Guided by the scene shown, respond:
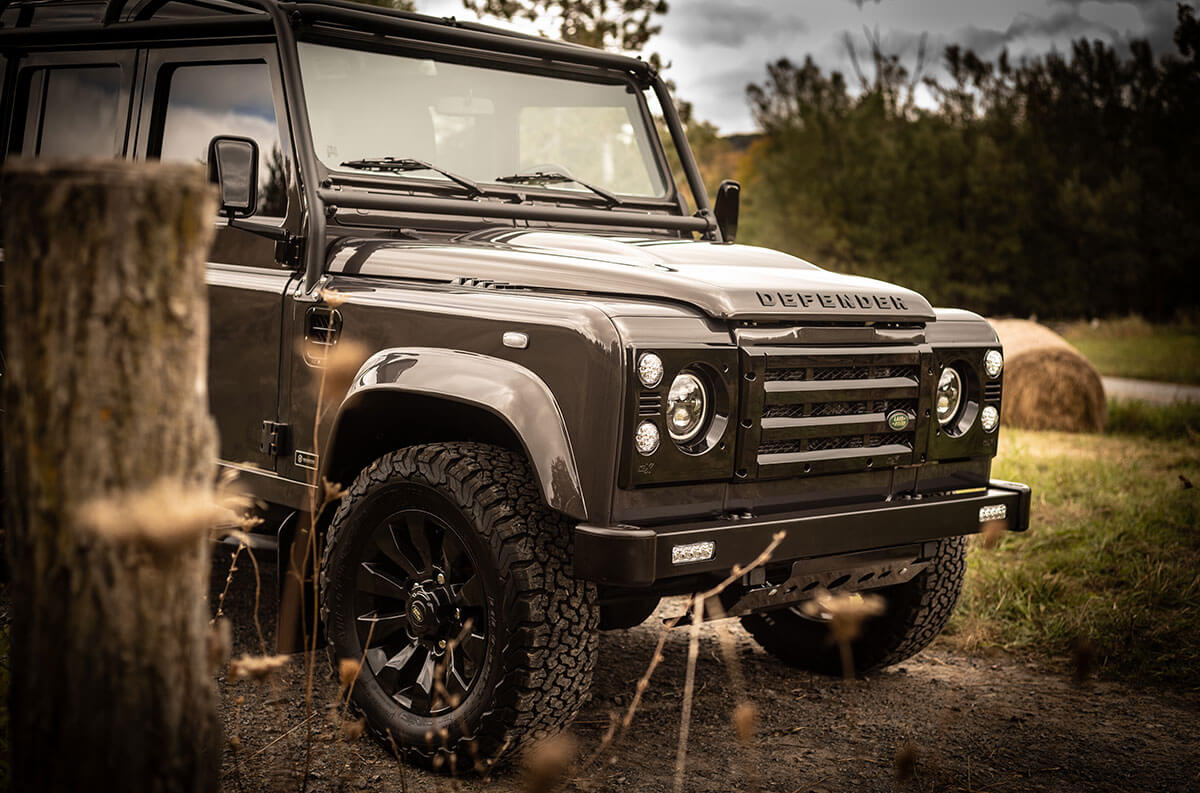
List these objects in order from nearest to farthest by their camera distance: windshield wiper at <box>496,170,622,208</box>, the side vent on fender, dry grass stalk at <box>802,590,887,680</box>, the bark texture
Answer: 1. the bark texture
2. dry grass stalk at <box>802,590,887,680</box>
3. the side vent on fender
4. windshield wiper at <box>496,170,622,208</box>

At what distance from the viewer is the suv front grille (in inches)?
126

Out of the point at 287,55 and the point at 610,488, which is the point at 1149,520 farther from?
the point at 287,55

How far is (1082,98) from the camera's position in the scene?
34.4 metres

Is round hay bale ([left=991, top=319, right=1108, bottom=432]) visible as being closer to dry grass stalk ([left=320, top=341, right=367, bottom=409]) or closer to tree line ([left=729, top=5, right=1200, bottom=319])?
dry grass stalk ([left=320, top=341, right=367, bottom=409])

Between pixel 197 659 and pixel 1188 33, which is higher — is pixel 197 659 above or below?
below

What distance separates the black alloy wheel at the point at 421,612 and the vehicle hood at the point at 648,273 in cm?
80

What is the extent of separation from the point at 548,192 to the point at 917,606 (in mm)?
2020

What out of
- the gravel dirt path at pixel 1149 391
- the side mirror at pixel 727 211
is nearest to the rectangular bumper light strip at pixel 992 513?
the side mirror at pixel 727 211

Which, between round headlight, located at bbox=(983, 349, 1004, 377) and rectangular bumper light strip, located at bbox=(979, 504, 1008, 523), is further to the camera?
round headlight, located at bbox=(983, 349, 1004, 377)

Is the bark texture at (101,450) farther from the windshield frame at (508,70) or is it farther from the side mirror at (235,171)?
the windshield frame at (508,70)

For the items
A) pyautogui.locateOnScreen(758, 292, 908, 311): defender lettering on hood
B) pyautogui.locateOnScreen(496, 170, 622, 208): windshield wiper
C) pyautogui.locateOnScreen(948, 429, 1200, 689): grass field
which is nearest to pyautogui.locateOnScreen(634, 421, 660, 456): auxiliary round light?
pyautogui.locateOnScreen(758, 292, 908, 311): defender lettering on hood

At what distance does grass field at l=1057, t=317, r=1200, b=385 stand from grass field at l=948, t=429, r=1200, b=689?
379 inches

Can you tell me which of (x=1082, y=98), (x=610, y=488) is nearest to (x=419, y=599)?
(x=610, y=488)

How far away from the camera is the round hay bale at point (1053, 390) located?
9898 mm
